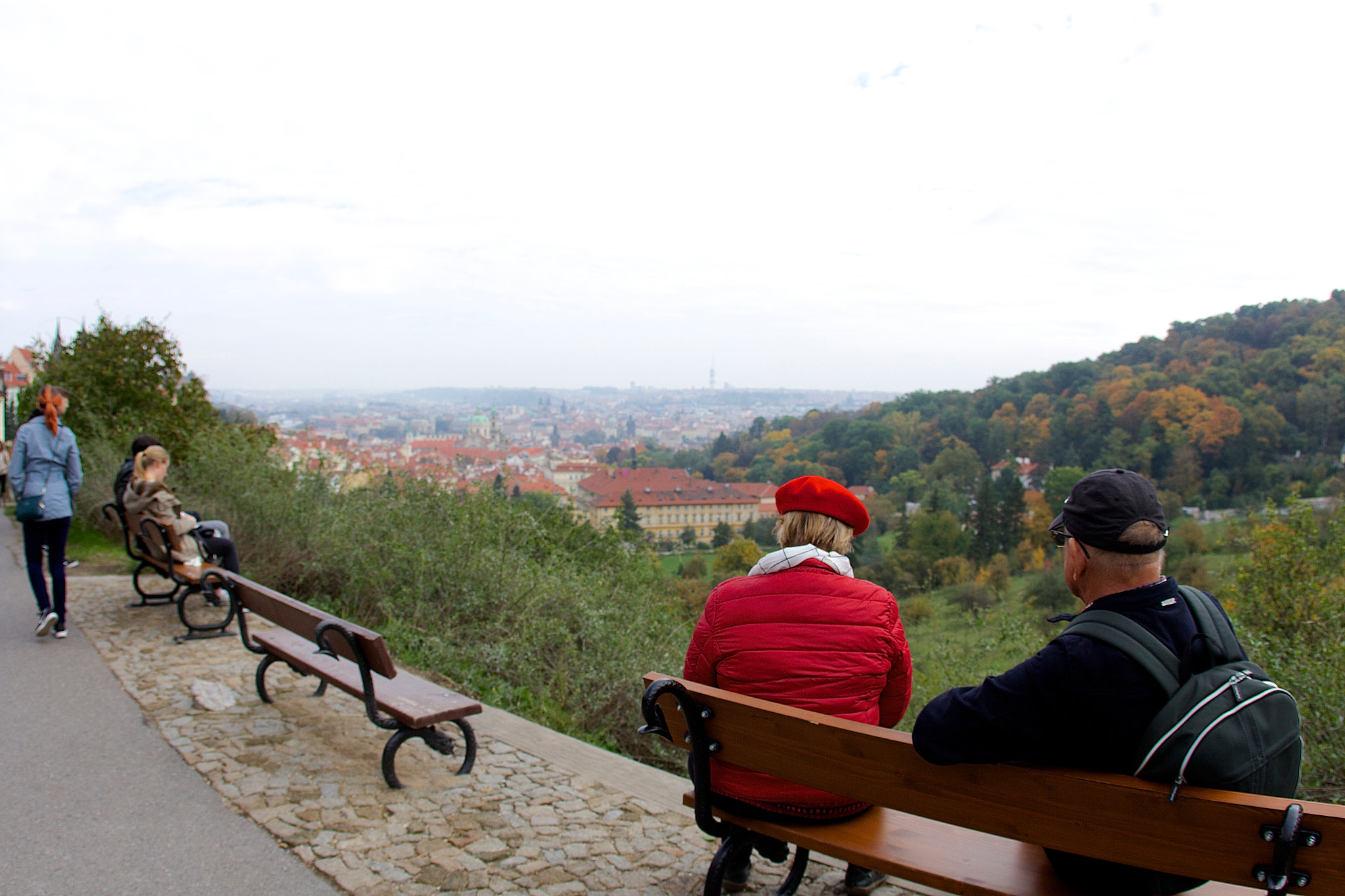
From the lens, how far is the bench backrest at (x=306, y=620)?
3552 mm

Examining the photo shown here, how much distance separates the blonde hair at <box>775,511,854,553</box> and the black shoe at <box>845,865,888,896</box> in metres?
1.19

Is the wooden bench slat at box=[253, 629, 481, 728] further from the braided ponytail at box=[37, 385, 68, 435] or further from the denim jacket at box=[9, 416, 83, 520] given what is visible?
the braided ponytail at box=[37, 385, 68, 435]

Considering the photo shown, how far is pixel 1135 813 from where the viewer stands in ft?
5.49

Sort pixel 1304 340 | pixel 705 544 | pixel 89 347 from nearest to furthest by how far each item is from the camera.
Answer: pixel 89 347 → pixel 705 544 → pixel 1304 340

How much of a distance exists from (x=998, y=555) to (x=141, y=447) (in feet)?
186

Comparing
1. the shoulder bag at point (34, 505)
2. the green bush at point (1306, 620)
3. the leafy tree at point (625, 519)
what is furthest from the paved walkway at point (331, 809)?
the leafy tree at point (625, 519)

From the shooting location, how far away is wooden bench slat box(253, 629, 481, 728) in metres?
3.59

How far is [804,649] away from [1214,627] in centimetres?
96

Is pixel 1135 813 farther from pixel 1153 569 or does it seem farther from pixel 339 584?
pixel 339 584

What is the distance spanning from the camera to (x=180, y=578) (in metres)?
6.06

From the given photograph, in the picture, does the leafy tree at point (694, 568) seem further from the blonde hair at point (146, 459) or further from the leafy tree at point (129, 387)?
the blonde hair at point (146, 459)

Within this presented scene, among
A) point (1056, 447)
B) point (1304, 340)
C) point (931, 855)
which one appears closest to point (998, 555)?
point (1056, 447)

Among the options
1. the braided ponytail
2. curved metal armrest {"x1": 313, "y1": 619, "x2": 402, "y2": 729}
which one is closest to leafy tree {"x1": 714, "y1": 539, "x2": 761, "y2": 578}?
the braided ponytail

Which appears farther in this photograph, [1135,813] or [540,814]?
[540,814]
